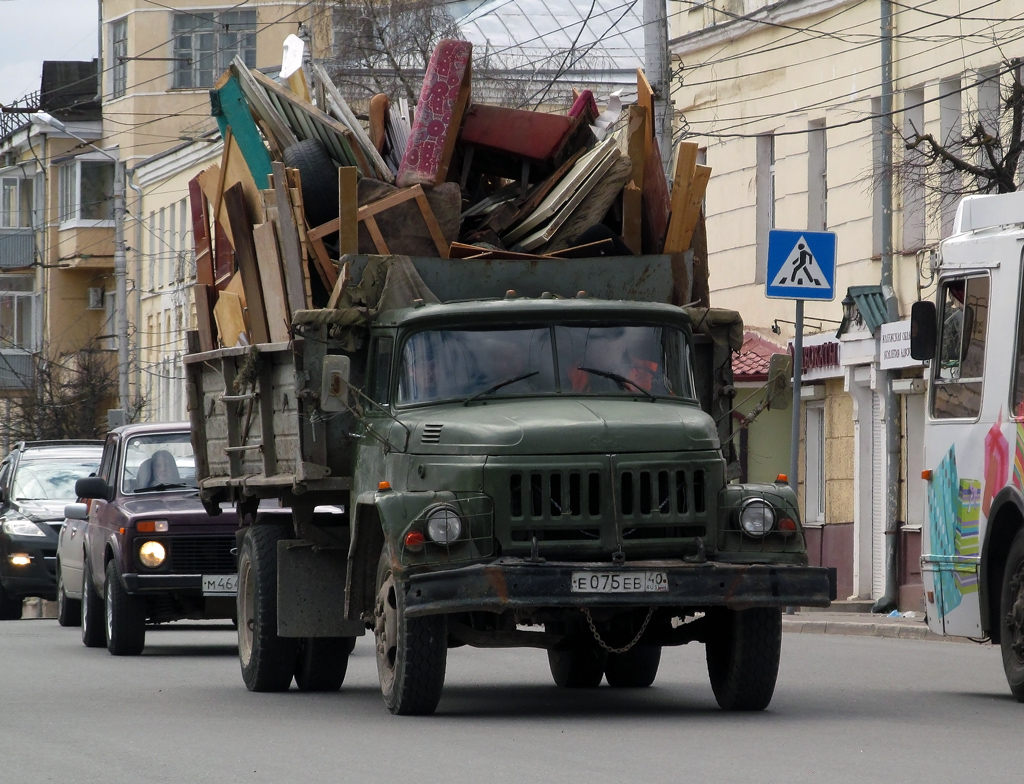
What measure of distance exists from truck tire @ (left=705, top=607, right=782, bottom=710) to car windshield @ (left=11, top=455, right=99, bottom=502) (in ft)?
54.1

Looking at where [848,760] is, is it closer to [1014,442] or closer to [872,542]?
[1014,442]

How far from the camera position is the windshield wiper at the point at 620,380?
1213 cm

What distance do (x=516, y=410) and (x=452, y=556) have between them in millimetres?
974

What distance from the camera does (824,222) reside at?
1190 inches

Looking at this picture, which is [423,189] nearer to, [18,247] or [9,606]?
[9,606]

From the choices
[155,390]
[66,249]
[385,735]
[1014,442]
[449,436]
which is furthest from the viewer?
[66,249]

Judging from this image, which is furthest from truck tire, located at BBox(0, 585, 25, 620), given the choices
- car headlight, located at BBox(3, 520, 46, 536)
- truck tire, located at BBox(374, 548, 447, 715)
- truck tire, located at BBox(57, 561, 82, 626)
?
truck tire, located at BBox(374, 548, 447, 715)

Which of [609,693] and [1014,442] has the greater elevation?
[1014,442]

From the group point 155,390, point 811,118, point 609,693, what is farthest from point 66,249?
point 609,693

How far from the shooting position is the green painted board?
1421 centimetres

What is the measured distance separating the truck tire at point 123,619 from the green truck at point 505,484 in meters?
4.36

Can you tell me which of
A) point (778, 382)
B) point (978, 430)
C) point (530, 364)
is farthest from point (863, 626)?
point (530, 364)

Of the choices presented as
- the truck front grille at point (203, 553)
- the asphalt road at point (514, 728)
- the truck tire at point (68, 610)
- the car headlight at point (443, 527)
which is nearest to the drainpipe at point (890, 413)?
the truck tire at point (68, 610)

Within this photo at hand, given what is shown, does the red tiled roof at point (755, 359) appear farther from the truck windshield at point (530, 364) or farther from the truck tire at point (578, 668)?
the truck windshield at point (530, 364)
